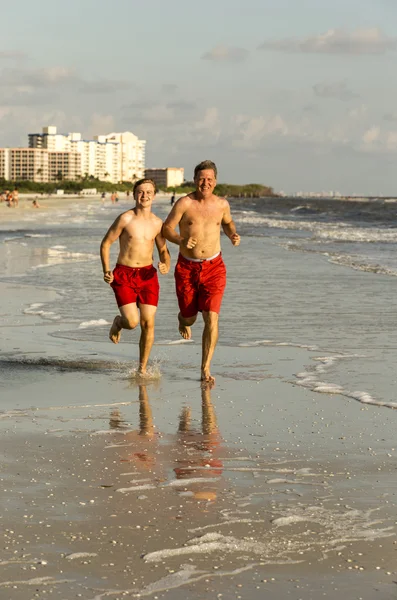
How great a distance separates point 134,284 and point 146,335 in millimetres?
431

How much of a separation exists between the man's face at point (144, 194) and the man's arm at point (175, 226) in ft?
0.73

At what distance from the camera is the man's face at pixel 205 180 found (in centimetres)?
776

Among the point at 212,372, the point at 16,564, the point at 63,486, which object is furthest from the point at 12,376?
the point at 16,564

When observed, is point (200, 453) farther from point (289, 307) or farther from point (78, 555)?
point (289, 307)

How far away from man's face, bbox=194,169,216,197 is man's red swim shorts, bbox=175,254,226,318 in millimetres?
609

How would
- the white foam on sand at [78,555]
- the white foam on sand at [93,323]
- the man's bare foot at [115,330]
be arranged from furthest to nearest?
the white foam on sand at [93,323] → the man's bare foot at [115,330] → the white foam on sand at [78,555]

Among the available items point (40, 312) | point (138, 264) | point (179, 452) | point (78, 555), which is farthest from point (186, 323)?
point (78, 555)

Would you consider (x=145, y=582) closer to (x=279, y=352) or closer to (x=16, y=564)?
(x=16, y=564)

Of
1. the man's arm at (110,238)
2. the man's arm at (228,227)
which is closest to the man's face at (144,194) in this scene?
the man's arm at (110,238)

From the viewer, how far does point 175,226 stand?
7.98m

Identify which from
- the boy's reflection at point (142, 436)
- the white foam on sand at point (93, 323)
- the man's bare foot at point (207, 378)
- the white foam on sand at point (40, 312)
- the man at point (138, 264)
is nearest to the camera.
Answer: the boy's reflection at point (142, 436)

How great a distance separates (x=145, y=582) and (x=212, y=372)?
4.68 meters

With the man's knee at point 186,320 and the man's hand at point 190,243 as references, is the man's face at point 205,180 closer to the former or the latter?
the man's hand at point 190,243

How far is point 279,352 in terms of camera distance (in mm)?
9039
